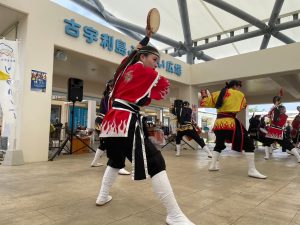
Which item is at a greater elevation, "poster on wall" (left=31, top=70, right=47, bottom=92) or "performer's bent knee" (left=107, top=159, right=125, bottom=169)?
"poster on wall" (left=31, top=70, right=47, bottom=92)

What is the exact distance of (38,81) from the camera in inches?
185

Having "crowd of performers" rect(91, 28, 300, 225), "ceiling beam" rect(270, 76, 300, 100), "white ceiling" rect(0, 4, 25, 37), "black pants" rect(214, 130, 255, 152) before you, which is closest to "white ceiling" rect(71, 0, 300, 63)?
"ceiling beam" rect(270, 76, 300, 100)

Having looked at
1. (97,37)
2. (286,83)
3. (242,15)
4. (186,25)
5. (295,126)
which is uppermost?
(242,15)

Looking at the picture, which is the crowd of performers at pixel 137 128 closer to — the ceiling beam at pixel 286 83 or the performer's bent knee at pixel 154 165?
the performer's bent knee at pixel 154 165

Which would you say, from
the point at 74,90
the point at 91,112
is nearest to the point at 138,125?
the point at 74,90

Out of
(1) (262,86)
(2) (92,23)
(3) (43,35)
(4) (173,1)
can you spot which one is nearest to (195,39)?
Result: (4) (173,1)

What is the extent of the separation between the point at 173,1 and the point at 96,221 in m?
10.7

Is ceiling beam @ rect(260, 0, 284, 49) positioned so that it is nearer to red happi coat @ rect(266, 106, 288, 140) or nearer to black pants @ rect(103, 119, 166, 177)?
red happi coat @ rect(266, 106, 288, 140)

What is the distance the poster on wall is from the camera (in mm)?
4617

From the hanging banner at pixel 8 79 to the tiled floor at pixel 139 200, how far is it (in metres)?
1.24

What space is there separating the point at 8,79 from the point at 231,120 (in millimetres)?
3741

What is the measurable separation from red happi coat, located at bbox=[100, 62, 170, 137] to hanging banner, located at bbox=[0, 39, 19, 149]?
3.15 metres

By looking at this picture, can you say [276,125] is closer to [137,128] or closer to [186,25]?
[137,128]

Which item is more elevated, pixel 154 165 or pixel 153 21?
pixel 153 21
